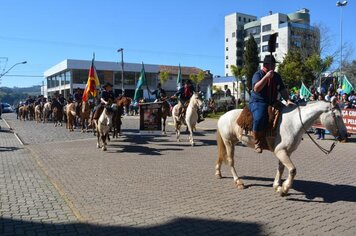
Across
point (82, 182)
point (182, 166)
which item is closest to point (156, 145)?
point (182, 166)

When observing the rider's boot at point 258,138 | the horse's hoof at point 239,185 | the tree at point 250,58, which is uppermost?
the tree at point 250,58

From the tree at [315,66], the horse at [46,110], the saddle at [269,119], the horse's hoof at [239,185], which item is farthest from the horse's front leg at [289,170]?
the tree at [315,66]

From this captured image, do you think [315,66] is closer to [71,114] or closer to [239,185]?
[71,114]

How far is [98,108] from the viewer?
15469 millimetres

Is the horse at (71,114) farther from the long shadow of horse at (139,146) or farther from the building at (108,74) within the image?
the building at (108,74)

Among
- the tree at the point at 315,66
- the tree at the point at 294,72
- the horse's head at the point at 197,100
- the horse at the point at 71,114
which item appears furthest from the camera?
the tree at the point at 294,72

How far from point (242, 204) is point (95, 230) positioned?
2.75 metres

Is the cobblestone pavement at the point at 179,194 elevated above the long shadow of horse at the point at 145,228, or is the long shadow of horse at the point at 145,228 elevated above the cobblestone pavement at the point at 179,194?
the cobblestone pavement at the point at 179,194

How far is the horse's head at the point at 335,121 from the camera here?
7.24 m

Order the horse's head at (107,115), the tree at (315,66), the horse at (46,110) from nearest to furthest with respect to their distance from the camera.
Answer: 1. the horse's head at (107,115)
2. the horse at (46,110)
3. the tree at (315,66)

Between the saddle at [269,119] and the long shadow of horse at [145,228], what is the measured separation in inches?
89.9

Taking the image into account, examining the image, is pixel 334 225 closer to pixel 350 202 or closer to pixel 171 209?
pixel 350 202

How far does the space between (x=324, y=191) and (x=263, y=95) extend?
7.74ft

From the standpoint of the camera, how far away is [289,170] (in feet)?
23.7
